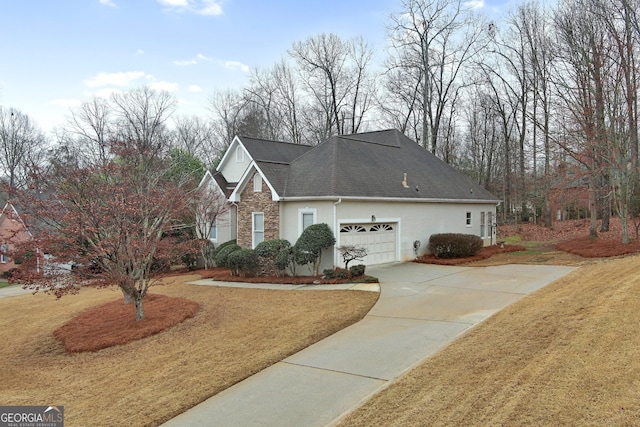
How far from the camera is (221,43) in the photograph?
69.3 ft

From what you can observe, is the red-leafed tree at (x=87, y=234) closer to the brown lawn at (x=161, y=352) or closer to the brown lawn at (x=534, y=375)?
the brown lawn at (x=161, y=352)

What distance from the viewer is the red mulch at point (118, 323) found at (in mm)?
8484

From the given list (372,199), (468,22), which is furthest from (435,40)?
(372,199)

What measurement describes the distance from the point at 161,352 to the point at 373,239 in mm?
10408

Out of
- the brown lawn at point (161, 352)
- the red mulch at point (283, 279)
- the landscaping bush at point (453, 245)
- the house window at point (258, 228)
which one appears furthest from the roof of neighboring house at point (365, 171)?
the brown lawn at point (161, 352)

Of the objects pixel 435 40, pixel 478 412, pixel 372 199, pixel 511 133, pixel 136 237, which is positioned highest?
pixel 435 40

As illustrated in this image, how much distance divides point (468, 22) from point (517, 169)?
15.5 meters

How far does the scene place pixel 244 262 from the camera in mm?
15555

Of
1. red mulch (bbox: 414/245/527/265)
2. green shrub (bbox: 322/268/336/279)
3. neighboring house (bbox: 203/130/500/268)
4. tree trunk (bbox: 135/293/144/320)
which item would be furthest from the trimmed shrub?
tree trunk (bbox: 135/293/144/320)

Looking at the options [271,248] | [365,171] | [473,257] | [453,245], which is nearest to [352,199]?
[365,171]

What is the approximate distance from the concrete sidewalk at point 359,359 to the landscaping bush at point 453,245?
20.1 feet

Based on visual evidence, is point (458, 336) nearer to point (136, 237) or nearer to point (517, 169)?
point (136, 237)

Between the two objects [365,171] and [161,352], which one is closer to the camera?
[161,352]

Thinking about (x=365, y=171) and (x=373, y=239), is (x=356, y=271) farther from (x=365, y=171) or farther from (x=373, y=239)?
(x=365, y=171)
